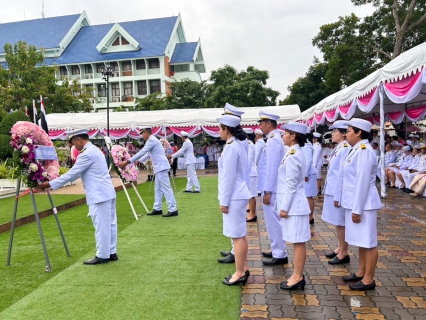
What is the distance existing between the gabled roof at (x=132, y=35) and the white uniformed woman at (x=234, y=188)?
32402mm

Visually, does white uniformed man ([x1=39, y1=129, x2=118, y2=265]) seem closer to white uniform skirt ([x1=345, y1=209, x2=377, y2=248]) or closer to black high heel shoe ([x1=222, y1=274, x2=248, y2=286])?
black high heel shoe ([x1=222, y1=274, x2=248, y2=286])

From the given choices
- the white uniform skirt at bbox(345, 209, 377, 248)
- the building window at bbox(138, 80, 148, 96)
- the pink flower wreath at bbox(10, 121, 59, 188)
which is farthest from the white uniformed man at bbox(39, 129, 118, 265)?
the building window at bbox(138, 80, 148, 96)

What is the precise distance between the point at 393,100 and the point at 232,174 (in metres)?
5.11

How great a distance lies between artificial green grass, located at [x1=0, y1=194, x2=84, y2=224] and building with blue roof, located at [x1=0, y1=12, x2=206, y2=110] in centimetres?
2480

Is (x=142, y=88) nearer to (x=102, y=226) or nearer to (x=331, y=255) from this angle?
(x=102, y=226)

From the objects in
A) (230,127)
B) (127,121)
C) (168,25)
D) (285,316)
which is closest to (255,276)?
(285,316)

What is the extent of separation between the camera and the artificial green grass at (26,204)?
806cm

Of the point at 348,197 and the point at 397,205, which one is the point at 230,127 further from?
the point at 397,205

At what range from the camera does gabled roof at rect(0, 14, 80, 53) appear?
36688 millimetres

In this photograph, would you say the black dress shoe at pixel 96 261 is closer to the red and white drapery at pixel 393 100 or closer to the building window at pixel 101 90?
the red and white drapery at pixel 393 100

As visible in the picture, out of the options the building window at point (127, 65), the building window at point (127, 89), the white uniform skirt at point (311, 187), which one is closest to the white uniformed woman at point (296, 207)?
the white uniform skirt at point (311, 187)

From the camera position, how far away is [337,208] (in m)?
4.39

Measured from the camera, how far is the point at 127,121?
1884 centimetres

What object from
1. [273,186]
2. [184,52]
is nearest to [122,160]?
[273,186]
